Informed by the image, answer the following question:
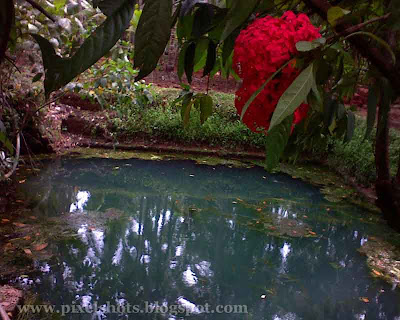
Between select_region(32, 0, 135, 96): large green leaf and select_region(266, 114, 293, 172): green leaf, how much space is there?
0.15m

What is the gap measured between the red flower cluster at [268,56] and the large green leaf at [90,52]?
11 centimetres

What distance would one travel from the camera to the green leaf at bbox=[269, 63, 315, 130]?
233 millimetres

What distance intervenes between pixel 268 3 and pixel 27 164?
4.43m

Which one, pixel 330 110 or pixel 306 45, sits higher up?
pixel 306 45

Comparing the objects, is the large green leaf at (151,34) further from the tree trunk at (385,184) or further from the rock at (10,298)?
the rock at (10,298)

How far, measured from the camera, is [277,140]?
34 centimetres

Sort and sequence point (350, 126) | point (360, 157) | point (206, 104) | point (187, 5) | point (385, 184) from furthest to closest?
point (360, 157)
point (385, 184)
point (350, 126)
point (206, 104)
point (187, 5)

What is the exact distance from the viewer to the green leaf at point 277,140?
0.33 m

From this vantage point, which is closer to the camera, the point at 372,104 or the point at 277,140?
the point at 277,140

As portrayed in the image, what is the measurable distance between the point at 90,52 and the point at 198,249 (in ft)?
9.44

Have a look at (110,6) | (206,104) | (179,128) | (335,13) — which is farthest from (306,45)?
(179,128)

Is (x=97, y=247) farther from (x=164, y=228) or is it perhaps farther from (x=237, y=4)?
(x=237, y=4)

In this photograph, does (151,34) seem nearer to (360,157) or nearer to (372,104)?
(372,104)

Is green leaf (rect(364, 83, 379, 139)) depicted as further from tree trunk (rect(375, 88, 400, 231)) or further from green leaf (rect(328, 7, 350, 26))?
tree trunk (rect(375, 88, 400, 231))
